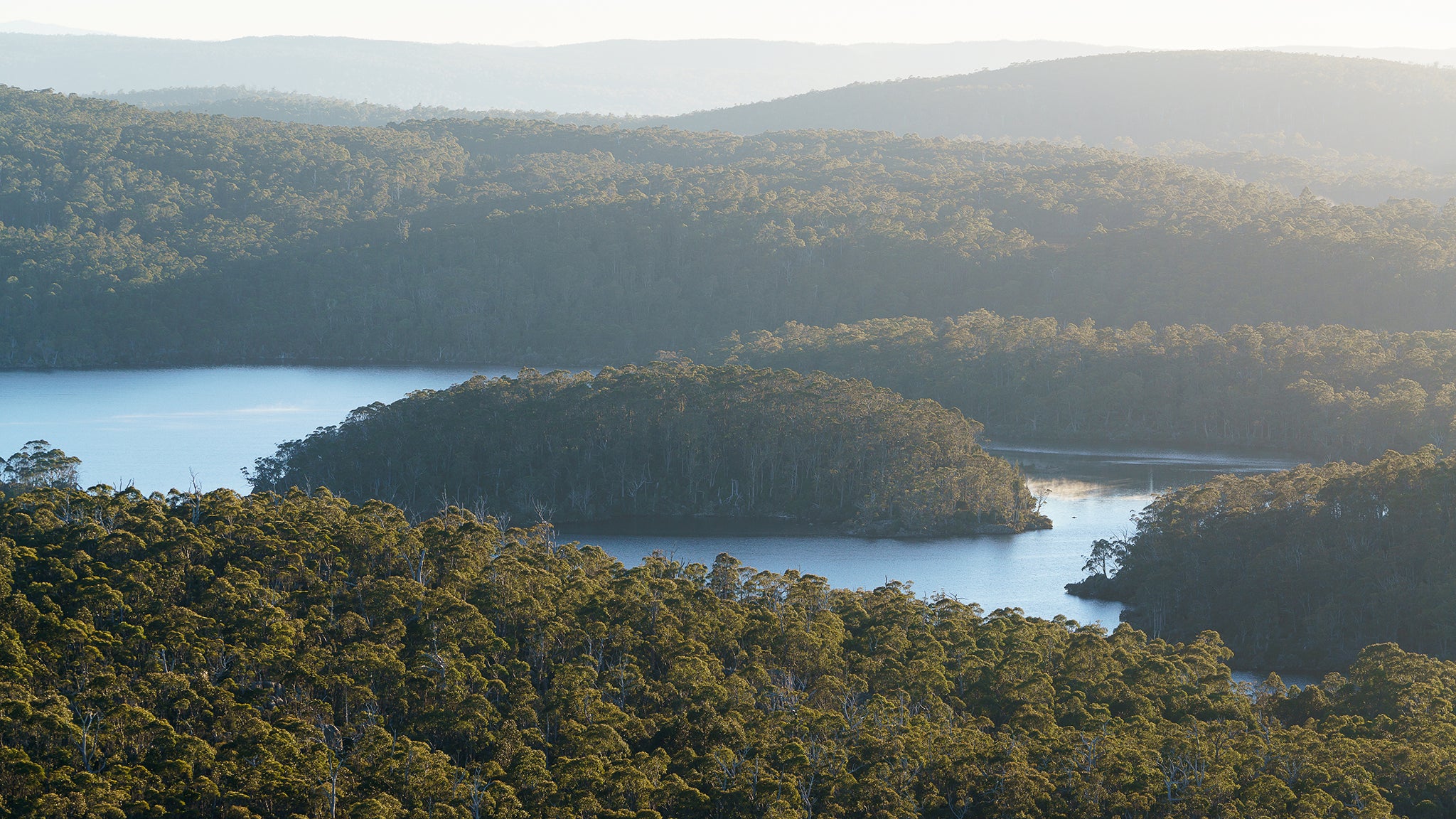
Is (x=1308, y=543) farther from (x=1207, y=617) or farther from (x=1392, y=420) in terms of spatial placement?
(x=1392, y=420)

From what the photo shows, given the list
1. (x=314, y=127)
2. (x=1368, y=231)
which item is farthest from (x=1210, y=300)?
(x=314, y=127)

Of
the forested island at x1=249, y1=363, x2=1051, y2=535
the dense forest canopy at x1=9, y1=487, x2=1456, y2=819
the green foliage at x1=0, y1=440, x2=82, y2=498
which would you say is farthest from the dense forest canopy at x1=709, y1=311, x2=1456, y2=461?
the green foliage at x1=0, y1=440, x2=82, y2=498

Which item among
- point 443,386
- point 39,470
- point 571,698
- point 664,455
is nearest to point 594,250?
point 443,386

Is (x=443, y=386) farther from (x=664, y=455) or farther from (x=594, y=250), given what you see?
(x=664, y=455)

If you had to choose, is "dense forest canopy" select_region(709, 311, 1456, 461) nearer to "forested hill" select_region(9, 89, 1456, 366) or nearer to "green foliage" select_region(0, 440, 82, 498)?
"forested hill" select_region(9, 89, 1456, 366)

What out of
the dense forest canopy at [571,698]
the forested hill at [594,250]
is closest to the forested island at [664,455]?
the dense forest canopy at [571,698]
